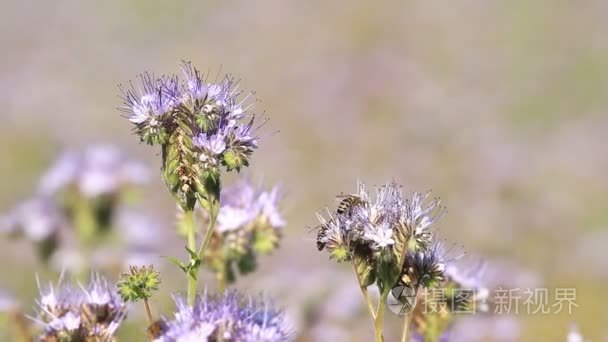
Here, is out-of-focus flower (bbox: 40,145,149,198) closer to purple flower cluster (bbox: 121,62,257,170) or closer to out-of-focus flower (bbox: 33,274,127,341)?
out-of-focus flower (bbox: 33,274,127,341)

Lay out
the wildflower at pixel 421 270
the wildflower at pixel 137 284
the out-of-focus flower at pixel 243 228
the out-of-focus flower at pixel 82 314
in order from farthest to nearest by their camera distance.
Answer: the out-of-focus flower at pixel 243 228 → the out-of-focus flower at pixel 82 314 → the wildflower at pixel 421 270 → the wildflower at pixel 137 284

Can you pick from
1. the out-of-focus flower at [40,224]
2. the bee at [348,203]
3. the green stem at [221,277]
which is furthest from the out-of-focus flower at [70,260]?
the bee at [348,203]

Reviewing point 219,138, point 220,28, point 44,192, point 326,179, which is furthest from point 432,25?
point 219,138

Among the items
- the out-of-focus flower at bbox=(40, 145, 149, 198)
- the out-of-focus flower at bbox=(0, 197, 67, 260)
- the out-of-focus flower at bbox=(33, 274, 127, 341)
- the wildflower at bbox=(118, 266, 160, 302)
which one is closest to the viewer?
the wildflower at bbox=(118, 266, 160, 302)

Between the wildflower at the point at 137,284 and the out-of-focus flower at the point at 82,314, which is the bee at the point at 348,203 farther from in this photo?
the out-of-focus flower at the point at 82,314

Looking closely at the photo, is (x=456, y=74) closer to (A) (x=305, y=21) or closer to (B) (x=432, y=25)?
(B) (x=432, y=25)

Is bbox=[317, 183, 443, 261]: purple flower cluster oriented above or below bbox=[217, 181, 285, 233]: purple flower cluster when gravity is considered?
below

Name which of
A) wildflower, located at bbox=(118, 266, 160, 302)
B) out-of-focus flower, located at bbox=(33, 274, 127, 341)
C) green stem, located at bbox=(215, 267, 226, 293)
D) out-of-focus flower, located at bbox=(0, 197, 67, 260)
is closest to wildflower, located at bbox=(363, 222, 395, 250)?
wildflower, located at bbox=(118, 266, 160, 302)

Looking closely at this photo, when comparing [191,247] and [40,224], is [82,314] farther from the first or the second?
[40,224]
